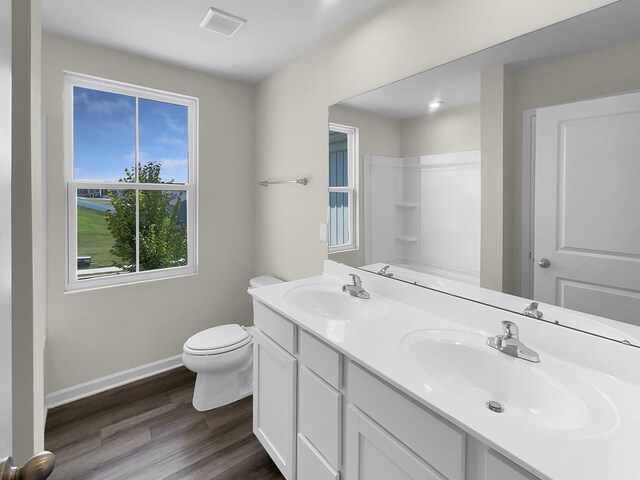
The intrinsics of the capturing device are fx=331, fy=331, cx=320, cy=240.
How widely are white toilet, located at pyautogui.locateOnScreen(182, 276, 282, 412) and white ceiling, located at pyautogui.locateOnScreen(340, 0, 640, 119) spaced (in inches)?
65.9

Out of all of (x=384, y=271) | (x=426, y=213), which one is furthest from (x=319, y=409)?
(x=426, y=213)

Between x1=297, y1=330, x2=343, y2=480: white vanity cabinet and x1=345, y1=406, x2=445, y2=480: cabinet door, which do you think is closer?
x1=345, y1=406, x2=445, y2=480: cabinet door

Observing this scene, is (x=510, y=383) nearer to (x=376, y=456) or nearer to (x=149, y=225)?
(x=376, y=456)

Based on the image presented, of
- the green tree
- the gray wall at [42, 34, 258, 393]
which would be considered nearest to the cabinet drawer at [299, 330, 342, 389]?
the gray wall at [42, 34, 258, 393]

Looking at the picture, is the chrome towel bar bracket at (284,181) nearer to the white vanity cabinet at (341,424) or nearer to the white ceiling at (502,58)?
the white ceiling at (502,58)

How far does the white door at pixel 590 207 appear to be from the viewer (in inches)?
38.7

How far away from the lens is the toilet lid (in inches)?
82.7

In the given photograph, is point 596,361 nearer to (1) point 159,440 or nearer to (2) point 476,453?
(2) point 476,453

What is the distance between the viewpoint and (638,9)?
38.5 inches

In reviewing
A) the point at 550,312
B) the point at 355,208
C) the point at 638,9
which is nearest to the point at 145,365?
the point at 355,208

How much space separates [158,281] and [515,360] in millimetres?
2446

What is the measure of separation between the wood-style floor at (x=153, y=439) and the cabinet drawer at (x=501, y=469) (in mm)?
1283

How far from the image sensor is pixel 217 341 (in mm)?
2156

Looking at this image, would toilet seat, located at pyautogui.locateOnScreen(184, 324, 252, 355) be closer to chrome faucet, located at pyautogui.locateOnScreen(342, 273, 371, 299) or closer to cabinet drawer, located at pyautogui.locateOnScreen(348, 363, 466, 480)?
chrome faucet, located at pyautogui.locateOnScreen(342, 273, 371, 299)
